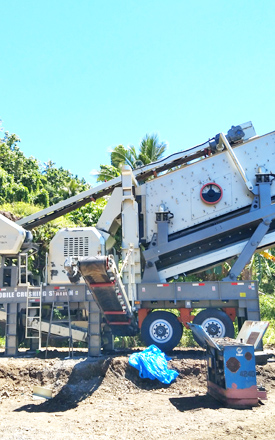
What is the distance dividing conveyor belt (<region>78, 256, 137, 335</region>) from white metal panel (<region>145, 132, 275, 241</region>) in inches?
102

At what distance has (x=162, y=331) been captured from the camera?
11734 mm

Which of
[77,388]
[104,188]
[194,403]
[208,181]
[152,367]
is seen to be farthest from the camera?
[104,188]

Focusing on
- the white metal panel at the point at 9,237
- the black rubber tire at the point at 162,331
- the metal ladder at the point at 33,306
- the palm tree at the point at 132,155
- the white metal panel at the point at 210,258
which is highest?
the palm tree at the point at 132,155

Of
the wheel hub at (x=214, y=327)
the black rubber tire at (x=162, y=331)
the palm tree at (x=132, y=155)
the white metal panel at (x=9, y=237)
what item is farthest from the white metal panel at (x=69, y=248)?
the palm tree at (x=132, y=155)

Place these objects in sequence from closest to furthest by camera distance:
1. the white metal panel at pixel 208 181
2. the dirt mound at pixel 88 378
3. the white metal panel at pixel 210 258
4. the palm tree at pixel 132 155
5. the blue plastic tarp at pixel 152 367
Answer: the dirt mound at pixel 88 378, the blue plastic tarp at pixel 152 367, the white metal panel at pixel 210 258, the white metal panel at pixel 208 181, the palm tree at pixel 132 155

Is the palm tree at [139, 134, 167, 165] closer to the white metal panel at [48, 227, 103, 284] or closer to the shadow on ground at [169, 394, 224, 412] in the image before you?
the white metal panel at [48, 227, 103, 284]

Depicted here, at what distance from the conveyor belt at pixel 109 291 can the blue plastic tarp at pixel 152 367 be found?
50.3 inches

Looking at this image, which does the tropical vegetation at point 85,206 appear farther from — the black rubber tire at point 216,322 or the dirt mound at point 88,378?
the dirt mound at point 88,378

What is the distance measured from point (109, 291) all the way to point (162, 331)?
2688mm

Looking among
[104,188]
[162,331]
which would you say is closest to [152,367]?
[162,331]

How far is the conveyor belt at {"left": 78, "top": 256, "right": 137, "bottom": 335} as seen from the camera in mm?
8898

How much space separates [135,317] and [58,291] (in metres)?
2.17

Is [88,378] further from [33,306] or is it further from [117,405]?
[33,306]

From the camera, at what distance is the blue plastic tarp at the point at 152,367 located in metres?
9.39
